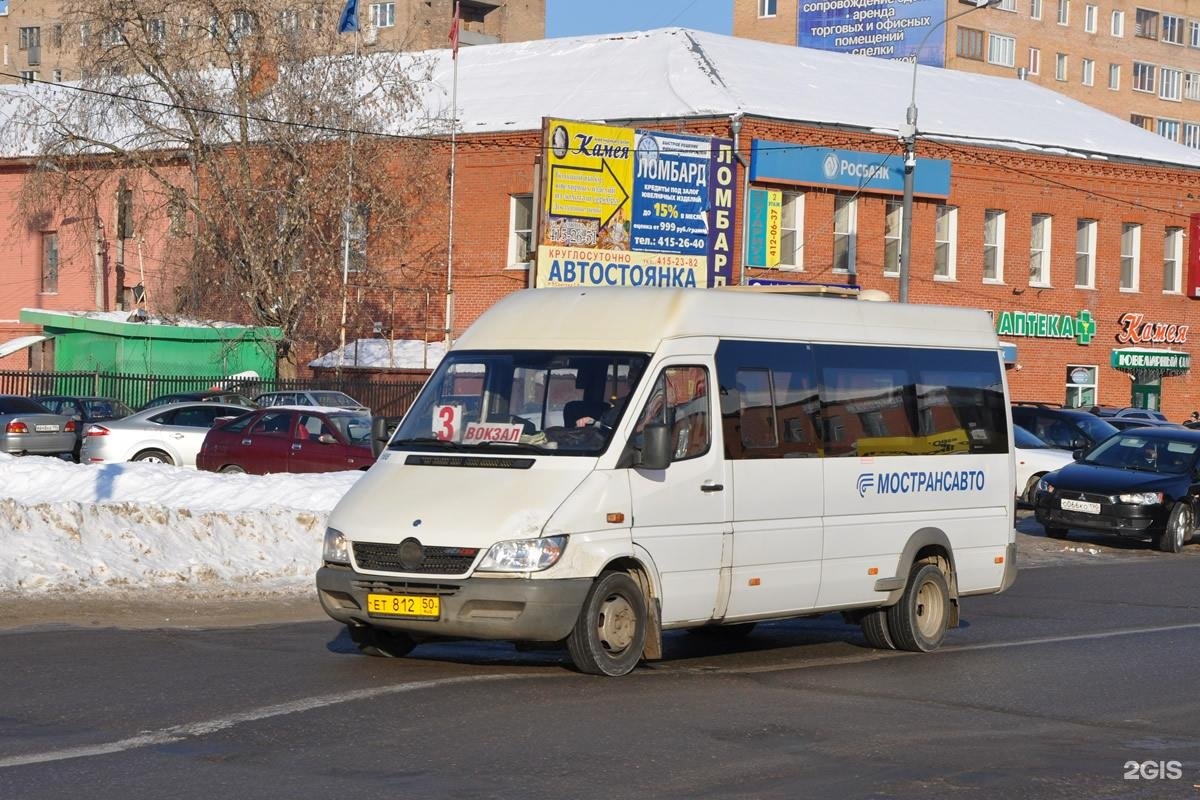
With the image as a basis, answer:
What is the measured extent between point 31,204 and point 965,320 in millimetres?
41129

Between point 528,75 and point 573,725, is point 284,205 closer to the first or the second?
point 528,75

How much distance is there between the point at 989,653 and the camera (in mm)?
13242

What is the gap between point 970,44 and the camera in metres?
96.0

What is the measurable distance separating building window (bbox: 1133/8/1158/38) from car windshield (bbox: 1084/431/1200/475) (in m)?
84.6

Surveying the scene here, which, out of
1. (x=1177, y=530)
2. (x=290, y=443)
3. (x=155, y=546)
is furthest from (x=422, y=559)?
(x=290, y=443)

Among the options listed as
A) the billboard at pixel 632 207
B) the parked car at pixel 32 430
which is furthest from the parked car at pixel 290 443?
the billboard at pixel 632 207

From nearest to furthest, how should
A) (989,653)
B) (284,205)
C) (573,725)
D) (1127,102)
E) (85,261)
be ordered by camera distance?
1. (573,725)
2. (989,653)
3. (284,205)
4. (85,261)
5. (1127,102)

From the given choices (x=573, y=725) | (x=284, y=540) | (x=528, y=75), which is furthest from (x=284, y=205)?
(x=573, y=725)

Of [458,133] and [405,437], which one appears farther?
[458,133]

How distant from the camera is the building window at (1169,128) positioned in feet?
345

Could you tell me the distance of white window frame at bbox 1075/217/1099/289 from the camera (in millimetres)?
50469

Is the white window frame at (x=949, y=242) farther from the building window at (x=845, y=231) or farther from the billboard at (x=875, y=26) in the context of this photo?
the billboard at (x=875, y=26)

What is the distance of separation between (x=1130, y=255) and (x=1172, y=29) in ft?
196

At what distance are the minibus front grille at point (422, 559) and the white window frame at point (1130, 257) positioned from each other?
44.3 metres
